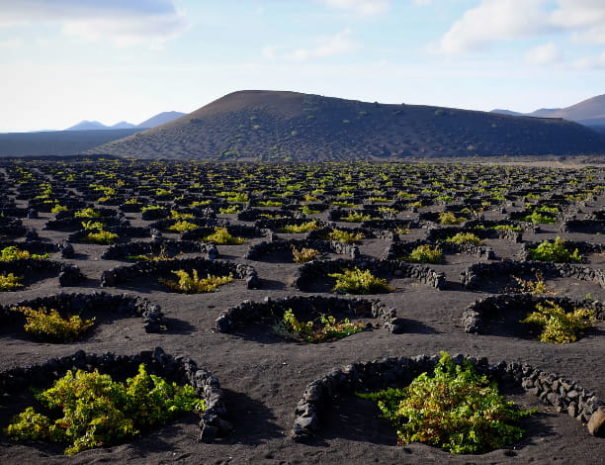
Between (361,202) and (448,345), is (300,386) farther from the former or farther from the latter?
(361,202)

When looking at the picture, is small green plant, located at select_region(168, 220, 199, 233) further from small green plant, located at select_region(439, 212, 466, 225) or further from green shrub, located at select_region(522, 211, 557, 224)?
green shrub, located at select_region(522, 211, 557, 224)

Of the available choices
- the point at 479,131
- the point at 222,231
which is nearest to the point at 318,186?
the point at 222,231

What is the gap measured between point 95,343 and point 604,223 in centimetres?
2234

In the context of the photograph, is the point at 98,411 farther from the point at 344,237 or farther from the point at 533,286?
the point at 344,237

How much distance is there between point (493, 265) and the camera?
51.4ft

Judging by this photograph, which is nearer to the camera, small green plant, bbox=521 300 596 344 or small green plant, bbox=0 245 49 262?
small green plant, bbox=521 300 596 344

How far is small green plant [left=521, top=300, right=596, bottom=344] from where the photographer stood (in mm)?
10479

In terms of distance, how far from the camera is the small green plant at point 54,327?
35.3 feet

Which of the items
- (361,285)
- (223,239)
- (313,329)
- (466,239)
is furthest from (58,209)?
(313,329)

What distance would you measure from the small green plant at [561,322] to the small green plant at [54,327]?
9.58m

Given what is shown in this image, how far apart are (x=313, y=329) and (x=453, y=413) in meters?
4.91

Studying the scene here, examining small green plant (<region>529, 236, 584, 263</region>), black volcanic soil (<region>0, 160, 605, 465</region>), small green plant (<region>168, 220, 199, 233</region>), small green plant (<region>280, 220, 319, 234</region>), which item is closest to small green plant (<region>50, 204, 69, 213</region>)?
small green plant (<region>168, 220, 199, 233</region>)

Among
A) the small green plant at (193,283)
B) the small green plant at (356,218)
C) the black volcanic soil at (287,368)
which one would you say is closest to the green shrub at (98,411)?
the black volcanic soil at (287,368)

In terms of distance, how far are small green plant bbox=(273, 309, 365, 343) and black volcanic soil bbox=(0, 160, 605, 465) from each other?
35cm
